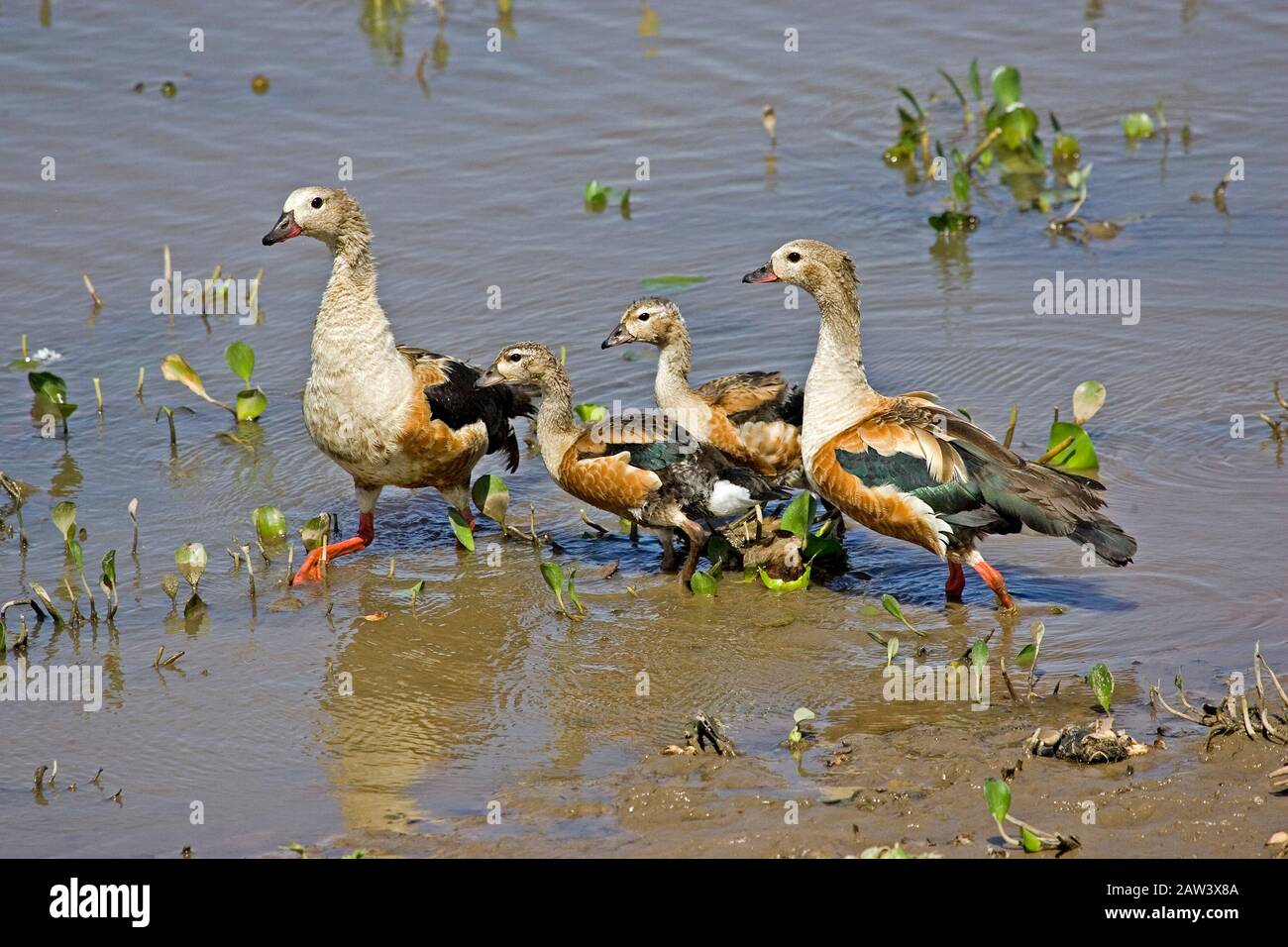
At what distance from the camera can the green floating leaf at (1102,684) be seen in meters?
6.67

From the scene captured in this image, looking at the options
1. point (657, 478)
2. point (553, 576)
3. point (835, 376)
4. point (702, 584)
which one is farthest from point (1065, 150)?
point (553, 576)

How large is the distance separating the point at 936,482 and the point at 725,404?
5.39 ft

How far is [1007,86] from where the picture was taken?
44.2ft

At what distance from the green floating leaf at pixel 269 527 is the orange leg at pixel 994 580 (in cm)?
381

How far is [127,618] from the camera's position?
27.1 feet

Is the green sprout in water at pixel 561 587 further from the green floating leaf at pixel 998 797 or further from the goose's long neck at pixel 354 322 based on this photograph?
the green floating leaf at pixel 998 797

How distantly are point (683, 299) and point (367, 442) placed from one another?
11.5 ft

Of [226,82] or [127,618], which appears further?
[226,82]

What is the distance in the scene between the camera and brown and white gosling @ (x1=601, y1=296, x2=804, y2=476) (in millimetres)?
9234

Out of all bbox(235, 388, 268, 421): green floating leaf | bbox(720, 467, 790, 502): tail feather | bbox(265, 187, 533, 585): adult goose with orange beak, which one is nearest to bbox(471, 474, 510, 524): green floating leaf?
bbox(265, 187, 533, 585): adult goose with orange beak

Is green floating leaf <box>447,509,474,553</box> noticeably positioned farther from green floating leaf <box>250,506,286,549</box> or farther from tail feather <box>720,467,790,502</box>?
tail feather <box>720,467,790,502</box>

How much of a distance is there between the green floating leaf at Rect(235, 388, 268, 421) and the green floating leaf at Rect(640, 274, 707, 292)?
293cm
